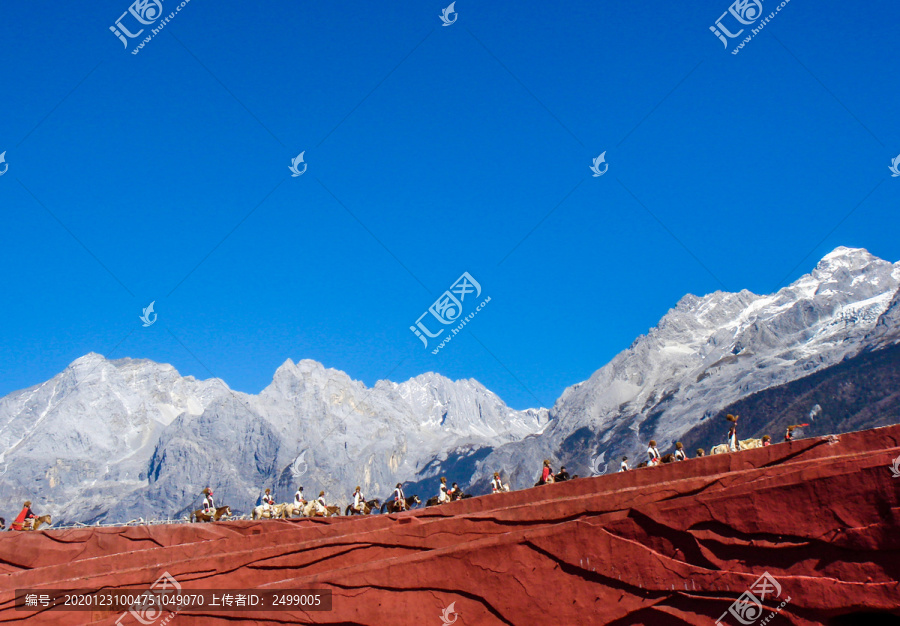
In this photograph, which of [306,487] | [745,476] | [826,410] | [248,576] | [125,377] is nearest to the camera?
[745,476]

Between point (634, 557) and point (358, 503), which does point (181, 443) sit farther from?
point (634, 557)

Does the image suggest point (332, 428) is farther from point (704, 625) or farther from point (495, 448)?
point (704, 625)

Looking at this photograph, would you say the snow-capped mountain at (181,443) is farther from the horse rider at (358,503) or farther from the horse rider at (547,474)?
the horse rider at (547,474)

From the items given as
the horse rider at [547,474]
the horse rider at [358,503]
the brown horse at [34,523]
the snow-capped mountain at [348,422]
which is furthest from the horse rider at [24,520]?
the snow-capped mountain at [348,422]

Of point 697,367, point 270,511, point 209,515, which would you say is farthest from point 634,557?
point 697,367

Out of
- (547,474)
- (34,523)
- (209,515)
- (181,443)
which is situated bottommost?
(547,474)

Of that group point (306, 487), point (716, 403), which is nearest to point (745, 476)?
point (716, 403)
